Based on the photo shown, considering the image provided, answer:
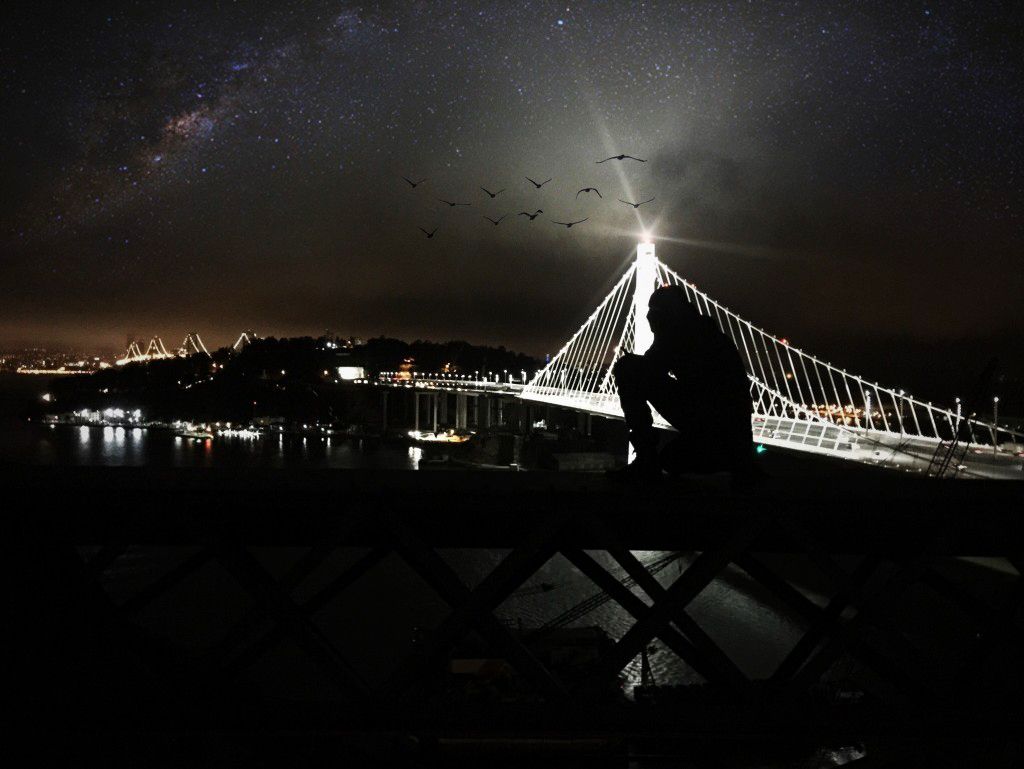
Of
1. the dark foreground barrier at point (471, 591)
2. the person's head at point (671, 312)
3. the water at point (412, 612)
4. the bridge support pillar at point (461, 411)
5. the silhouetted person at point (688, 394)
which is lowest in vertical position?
the water at point (412, 612)

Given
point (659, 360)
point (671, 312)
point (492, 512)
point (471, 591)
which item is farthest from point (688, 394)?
point (471, 591)


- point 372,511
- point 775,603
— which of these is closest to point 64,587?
point 372,511

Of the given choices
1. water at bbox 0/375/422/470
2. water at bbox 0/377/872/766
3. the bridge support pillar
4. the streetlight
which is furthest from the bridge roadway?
the bridge support pillar

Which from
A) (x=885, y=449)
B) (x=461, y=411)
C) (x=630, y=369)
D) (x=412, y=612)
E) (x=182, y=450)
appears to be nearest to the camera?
(x=630, y=369)

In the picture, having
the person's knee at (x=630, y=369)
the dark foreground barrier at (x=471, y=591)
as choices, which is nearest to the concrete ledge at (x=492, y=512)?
the dark foreground barrier at (x=471, y=591)

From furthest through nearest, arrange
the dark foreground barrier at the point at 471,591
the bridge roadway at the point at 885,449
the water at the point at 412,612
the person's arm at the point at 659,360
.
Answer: the bridge roadway at the point at 885,449
the water at the point at 412,612
the person's arm at the point at 659,360
the dark foreground barrier at the point at 471,591

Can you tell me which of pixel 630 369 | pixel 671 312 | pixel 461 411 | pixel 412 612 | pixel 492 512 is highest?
pixel 671 312

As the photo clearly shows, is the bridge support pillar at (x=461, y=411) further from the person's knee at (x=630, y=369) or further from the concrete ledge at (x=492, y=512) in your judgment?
A: the concrete ledge at (x=492, y=512)

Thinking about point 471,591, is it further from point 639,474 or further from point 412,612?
point 412,612

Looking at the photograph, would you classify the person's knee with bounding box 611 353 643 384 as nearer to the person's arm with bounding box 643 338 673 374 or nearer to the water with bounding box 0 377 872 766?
the person's arm with bounding box 643 338 673 374
